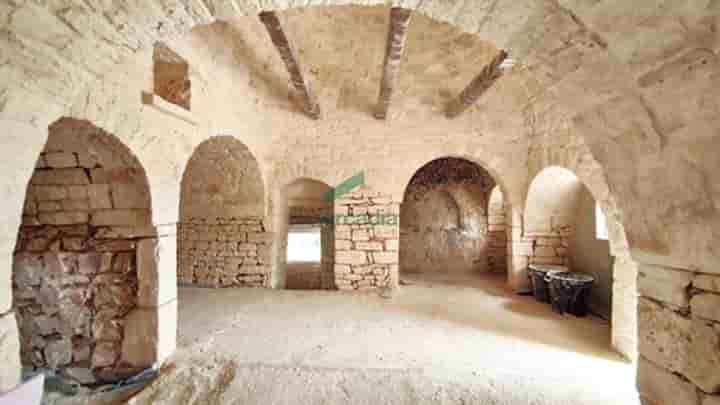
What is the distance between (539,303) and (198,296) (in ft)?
16.8

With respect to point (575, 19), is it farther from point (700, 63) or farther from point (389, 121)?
point (389, 121)

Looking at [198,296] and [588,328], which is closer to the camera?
[588,328]

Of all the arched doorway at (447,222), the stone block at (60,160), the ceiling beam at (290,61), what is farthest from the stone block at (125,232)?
the arched doorway at (447,222)

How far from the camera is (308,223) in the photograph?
6.27 m

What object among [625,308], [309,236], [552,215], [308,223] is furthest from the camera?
[309,236]

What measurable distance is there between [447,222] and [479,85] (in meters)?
4.93

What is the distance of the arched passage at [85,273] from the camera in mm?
2523

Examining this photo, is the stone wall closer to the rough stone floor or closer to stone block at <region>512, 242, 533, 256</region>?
stone block at <region>512, 242, 533, 256</region>

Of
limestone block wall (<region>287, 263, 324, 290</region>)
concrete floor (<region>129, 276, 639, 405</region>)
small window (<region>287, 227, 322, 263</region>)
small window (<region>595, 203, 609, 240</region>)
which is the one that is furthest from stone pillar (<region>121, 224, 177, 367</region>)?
small window (<region>595, 203, 609, 240</region>)

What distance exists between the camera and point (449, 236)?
8031mm

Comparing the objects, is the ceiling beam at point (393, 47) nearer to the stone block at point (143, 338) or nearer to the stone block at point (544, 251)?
the stone block at point (143, 338)

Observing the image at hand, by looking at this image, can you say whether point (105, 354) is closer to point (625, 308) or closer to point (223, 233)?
point (223, 233)

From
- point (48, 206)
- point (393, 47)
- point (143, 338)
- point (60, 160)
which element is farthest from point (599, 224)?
point (48, 206)

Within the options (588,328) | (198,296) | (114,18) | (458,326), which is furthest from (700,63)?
(198,296)
